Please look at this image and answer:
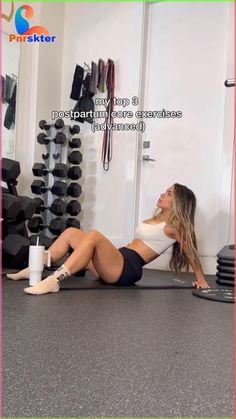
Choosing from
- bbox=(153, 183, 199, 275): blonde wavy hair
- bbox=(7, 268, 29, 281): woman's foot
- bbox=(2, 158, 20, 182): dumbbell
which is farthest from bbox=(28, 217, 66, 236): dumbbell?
bbox=(153, 183, 199, 275): blonde wavy hair

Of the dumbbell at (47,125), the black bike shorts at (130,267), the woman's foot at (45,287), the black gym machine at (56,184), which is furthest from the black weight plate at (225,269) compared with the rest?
the dumbbell at (47,125)

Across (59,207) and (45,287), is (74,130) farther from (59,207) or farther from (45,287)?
(45,287)

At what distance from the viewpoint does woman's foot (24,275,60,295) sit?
2209mm

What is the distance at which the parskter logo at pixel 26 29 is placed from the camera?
4066 mm

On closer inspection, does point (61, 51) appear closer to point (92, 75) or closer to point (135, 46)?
point (92, 75)

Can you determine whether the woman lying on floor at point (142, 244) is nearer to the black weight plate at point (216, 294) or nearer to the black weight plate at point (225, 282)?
the black weight plate at point (216, 294)

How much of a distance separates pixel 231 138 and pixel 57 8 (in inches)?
87.1

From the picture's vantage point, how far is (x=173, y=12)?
158 inches

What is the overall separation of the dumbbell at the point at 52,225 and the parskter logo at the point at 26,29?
1.61m

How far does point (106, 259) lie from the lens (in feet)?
8.29

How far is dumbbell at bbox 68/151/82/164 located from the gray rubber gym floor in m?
1.99

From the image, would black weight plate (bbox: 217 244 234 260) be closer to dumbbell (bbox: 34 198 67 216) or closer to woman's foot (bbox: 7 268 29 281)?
woman's foot (bbox: 7 268 29 281)

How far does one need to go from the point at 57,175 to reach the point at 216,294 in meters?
1.92

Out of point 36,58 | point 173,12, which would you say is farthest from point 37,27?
point 173,12
